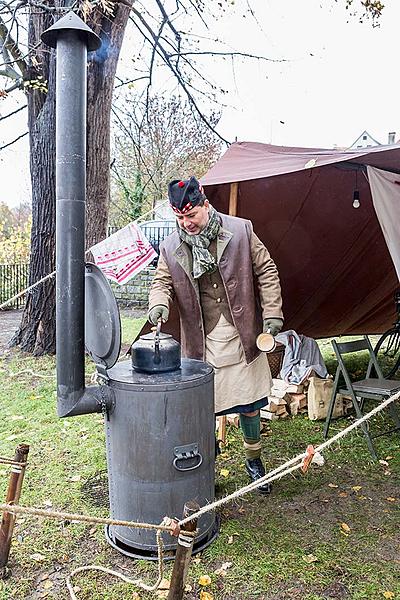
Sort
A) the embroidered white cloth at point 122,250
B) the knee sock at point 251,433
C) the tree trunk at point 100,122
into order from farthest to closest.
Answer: the tree trunk at point 100,122
the embroidered white cloth at point 122,250
the knee sock at point 251,433

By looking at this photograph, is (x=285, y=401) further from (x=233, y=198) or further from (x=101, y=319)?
(x=101, y=319)

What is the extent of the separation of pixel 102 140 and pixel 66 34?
13.4ft

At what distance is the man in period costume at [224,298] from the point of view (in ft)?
9.75

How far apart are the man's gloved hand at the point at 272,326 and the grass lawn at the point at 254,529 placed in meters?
1.03

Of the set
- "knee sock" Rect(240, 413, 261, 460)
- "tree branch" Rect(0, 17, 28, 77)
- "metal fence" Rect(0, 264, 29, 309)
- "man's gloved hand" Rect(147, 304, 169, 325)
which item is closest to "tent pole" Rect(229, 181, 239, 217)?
"man's gloved hand" Rect(147, 304, 169, 325)

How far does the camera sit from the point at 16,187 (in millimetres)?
23672

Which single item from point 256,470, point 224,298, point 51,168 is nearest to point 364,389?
point 256,470

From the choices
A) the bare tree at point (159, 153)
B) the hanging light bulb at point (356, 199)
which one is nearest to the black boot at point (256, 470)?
the hanging light bulb at point (356, 199)

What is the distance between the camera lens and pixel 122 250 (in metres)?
4.14

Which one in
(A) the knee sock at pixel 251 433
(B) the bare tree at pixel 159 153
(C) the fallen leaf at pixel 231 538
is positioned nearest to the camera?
(C) the fallen leaf at pixel 231 538

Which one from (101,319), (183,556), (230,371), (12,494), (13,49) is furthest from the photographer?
(13,49)

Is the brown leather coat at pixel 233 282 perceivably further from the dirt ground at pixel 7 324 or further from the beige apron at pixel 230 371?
the dirt ground at pixel 7 324

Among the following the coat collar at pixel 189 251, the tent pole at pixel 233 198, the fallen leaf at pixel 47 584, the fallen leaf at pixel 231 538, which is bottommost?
the fallen leaf at pixel 47 584

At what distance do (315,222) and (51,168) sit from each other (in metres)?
3.32
